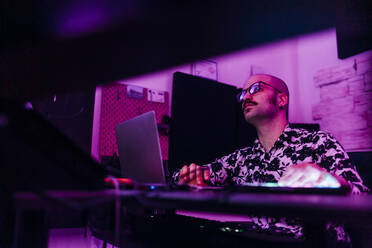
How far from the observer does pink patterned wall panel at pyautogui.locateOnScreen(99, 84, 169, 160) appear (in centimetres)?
279

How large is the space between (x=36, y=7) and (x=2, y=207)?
61 centimetres

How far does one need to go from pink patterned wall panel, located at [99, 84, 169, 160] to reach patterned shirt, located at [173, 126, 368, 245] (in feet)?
3.72

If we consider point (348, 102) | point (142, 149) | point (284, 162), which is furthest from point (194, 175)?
point (348, 102)

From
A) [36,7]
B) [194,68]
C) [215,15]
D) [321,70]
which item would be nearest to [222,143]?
[194,68]

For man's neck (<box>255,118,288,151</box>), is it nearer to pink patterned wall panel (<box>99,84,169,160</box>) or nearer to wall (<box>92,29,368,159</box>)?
pink patterned wall panel (<box>99,84,169,160</box>)

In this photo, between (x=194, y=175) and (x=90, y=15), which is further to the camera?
(x=194, y=175)

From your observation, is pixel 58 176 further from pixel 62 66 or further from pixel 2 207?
pixel 62 66

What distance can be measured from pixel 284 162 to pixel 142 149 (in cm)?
91

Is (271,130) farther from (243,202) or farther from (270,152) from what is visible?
(243,202)

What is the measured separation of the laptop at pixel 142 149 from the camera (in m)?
1.17

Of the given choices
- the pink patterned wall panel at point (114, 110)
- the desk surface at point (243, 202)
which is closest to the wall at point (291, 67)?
the pink patterned wall panel at point (114, 110)

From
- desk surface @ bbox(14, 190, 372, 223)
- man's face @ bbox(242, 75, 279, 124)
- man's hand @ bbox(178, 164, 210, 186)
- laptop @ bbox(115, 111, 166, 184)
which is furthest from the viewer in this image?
man's face @ bbox(242, 75, 279, 124)

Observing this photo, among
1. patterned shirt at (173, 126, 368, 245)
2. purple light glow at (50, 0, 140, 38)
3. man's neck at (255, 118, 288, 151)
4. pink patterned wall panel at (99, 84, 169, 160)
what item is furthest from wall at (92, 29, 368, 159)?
purple light glow at (50, 0, 140, 38)

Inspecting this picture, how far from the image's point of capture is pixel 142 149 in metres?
1.29
